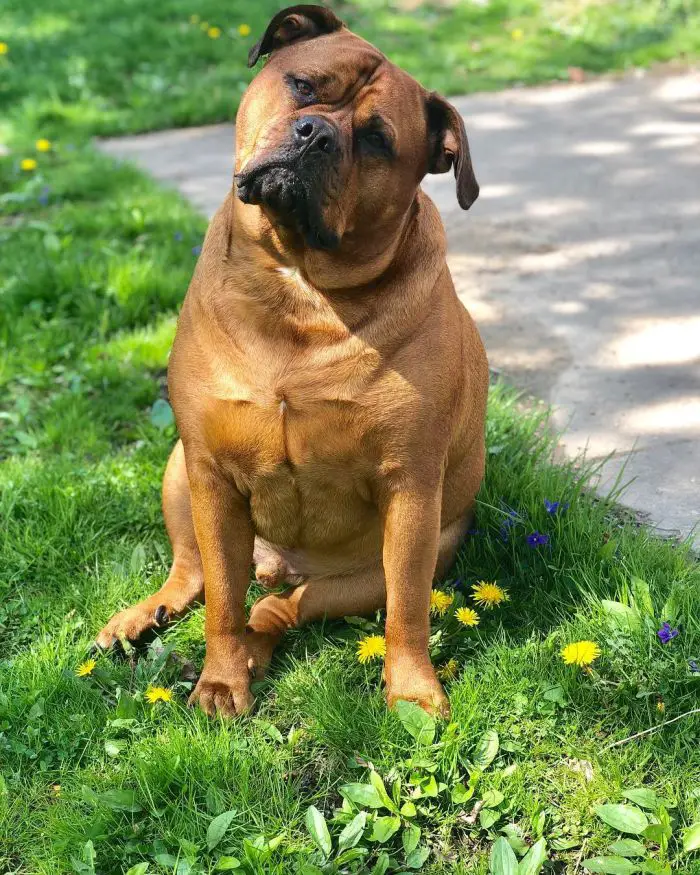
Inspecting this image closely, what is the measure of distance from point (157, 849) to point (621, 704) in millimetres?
1221

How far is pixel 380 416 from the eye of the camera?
2.53 meters

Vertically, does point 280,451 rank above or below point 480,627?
above

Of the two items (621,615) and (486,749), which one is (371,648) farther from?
(621,615)

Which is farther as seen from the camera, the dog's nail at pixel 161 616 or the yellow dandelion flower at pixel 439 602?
the dog's nail at pixel 161 616

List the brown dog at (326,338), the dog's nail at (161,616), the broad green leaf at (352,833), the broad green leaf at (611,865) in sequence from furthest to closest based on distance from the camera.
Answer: the dog's nail at (161,616)
the brown dog at (326,338)
the broad green leaf at (352,833)
the broad green leaf at (611,865)

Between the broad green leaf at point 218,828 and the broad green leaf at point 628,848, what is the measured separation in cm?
88

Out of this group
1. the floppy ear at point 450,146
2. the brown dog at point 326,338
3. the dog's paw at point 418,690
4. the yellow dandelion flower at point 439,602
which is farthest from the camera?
the yellow dandelion flower at point 439,602

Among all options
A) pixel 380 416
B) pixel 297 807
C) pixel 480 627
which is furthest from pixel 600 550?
pixel 297 807

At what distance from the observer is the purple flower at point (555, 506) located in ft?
10.3

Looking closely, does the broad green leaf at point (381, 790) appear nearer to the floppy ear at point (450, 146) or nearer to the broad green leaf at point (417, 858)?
the broad green leaf at point (417, 858)

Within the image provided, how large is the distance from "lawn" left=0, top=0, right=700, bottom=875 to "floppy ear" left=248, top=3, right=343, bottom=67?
150 cm

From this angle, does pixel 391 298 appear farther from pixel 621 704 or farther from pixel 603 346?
pixel 603 346

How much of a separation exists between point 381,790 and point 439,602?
2.15 ft

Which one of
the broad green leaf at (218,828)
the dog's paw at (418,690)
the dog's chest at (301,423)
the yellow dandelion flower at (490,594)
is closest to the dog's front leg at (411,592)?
the dog's paw at (418,690)
